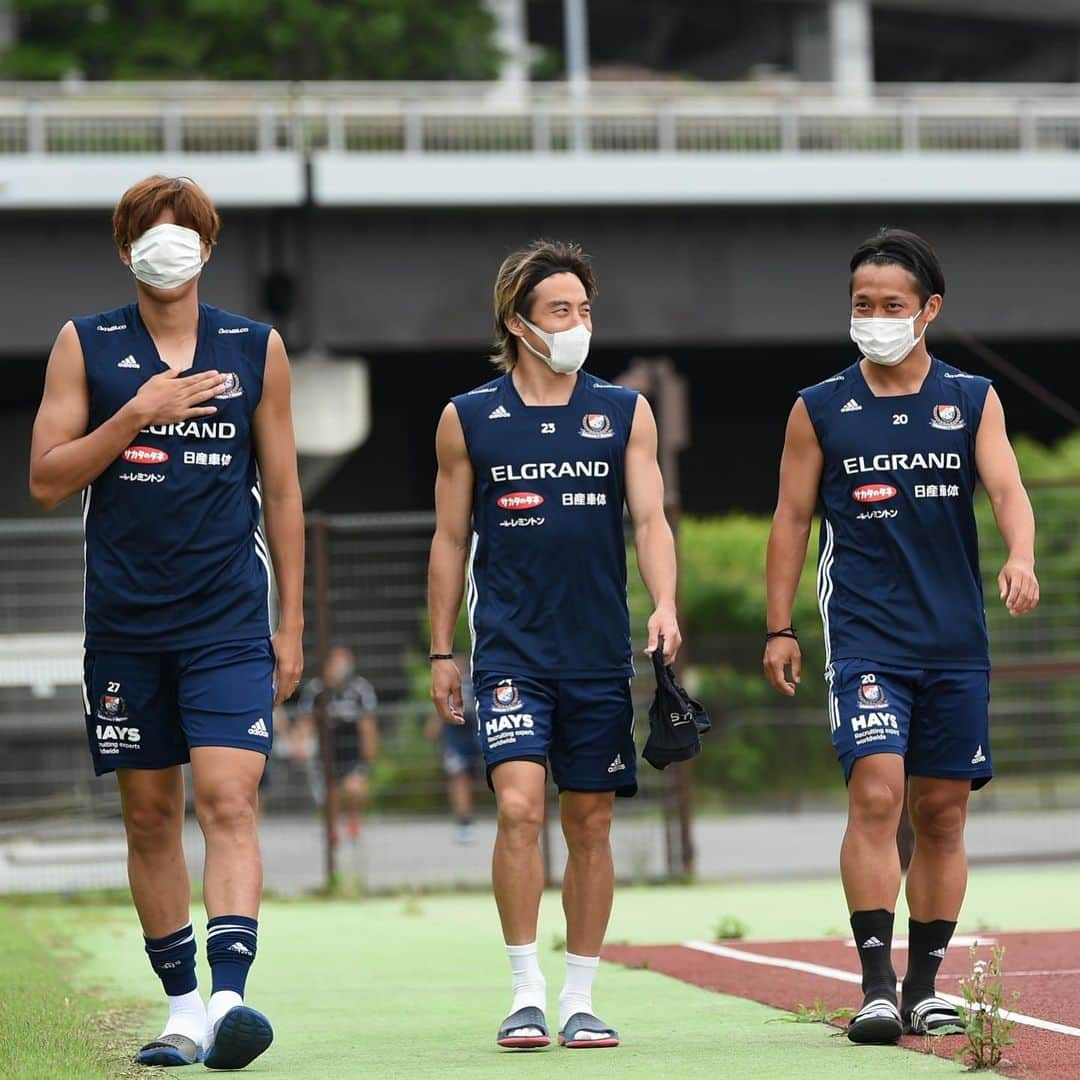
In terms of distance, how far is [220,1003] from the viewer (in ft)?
20.1

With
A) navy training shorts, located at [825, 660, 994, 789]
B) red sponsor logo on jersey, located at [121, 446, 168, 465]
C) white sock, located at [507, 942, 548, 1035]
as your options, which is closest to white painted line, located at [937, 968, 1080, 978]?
navy training shorts, located at [825, 660, 994, 789]

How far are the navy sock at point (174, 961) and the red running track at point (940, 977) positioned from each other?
78.1 inches

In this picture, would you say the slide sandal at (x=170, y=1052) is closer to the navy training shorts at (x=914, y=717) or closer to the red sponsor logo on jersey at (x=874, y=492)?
the navy training shorts at (x=914, y=717)

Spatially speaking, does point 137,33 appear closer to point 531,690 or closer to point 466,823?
point 466,823

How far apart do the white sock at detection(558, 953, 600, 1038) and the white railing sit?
20377mm

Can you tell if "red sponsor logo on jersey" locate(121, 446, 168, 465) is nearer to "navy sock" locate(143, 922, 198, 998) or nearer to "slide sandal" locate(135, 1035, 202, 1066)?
"navy sock" locate(143, 922, 198, 998)

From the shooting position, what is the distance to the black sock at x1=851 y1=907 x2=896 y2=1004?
6594 millimetres

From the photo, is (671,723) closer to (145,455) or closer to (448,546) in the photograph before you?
(448,546)

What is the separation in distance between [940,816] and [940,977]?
197 centimetres

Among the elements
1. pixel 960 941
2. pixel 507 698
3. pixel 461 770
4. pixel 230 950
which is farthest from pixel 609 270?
pixel 230 950

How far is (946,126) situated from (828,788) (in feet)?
27.3

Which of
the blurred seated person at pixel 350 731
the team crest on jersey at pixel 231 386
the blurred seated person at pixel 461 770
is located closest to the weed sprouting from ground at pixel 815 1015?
the team crest on jersey at pixel 231 386

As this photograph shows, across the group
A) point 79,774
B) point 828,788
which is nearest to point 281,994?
point 79,774

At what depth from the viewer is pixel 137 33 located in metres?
45.5
